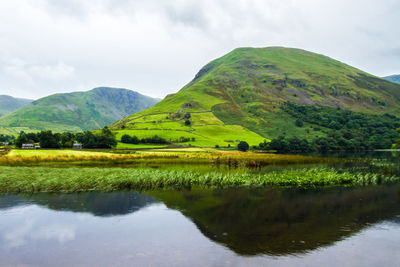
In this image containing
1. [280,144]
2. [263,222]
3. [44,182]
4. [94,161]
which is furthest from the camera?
[280,144]

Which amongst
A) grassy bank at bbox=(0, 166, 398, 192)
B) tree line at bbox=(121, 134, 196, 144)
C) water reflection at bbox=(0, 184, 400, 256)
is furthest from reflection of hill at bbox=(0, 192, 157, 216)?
tree line at bbox=(121, 134, 196, 144)

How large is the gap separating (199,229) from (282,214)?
944cm

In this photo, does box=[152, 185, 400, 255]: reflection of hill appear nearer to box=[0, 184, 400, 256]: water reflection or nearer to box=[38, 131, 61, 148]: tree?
box=[0, 184, 400, 256]: water reflection

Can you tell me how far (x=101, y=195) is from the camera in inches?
1329

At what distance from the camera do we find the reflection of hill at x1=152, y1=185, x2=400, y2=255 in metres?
19.4

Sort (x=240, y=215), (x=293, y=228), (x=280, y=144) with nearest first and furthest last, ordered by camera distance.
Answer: (x=293, y=228), (x=240, y=215), (x=280, y=144)

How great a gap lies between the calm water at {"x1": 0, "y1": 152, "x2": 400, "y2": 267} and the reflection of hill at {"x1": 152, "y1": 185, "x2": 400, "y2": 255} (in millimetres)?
88

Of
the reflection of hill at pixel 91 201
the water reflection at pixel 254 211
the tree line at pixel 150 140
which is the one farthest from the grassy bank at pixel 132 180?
the tree line at pixel 150 140

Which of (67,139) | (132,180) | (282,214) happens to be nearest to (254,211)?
(282,214)

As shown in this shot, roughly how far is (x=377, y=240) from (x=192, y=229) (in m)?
14.7

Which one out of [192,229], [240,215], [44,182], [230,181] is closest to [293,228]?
[240,215]

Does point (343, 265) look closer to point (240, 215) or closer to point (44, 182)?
point (240, 215)

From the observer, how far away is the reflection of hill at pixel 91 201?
27717mm

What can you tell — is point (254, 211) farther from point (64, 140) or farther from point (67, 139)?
point (67, 139)
